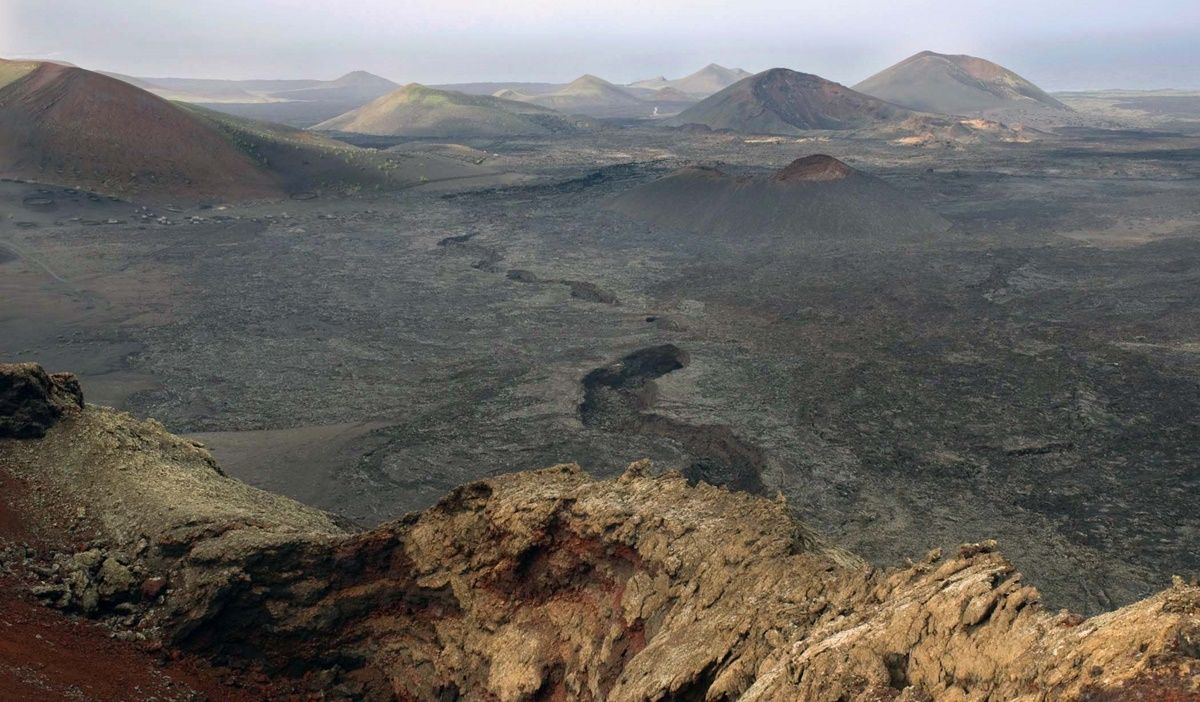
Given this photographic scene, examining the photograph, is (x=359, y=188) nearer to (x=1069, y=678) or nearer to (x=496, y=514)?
(x=496, y=514)

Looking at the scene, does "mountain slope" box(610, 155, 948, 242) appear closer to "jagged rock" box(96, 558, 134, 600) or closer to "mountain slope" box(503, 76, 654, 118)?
"jagged rock" box(96, 558, 134, 600)

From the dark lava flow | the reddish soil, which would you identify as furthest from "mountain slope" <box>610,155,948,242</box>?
the reddish soil

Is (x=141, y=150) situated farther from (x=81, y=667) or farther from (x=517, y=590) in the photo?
(x=517, y=590)

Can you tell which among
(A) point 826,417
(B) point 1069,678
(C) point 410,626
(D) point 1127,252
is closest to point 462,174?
(D) point 1127,252

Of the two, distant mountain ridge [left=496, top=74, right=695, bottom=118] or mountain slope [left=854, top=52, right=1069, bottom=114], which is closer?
mountain slope [left=854, top=52, right=1069, bottom=114]

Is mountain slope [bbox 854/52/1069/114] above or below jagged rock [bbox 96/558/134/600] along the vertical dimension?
above

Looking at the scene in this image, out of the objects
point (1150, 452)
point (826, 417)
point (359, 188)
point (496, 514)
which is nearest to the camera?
point (496, 514)
